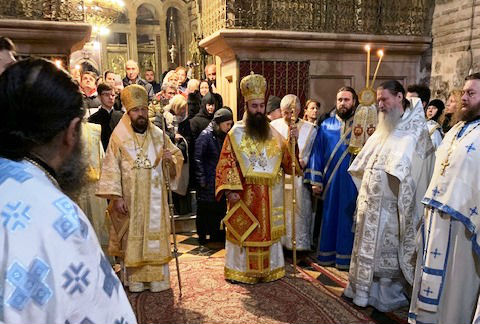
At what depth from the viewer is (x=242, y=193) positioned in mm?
3947

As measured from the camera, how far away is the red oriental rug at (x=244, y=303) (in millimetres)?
3338

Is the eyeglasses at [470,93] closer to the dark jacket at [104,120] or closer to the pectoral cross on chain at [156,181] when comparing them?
the pectoral cross on chain at [156,181]

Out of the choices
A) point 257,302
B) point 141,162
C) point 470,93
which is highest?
point 470,93

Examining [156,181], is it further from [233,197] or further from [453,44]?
[453,44]

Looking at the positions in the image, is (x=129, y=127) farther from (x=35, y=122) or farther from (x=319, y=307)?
(x=35, y=122)

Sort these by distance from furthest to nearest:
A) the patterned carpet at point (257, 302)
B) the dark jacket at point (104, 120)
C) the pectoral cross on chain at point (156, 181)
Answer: the dark jacket at point (104, 120), the pectoral cross on chain at point (156, 181), the patterned carpet at point (257, 302)

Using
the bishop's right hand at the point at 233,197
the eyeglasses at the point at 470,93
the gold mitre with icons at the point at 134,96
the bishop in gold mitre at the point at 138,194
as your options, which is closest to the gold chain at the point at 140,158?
the bishop in gold mitre at the point at 138,194

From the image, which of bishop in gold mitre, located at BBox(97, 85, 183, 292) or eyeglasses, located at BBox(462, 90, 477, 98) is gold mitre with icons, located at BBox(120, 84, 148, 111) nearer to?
bishop in gold mitre, located at BBox(97, 85, 183, 292)

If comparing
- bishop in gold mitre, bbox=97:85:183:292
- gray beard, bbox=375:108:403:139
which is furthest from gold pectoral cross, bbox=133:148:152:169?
gray beard, bbox=375:108:403:139

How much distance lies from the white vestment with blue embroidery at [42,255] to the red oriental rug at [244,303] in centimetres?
247

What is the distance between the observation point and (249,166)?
3.87 m

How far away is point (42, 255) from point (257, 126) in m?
3.07

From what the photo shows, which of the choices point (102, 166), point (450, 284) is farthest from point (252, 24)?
point (450, 284)

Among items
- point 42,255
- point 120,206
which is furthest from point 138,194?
point 42,255
